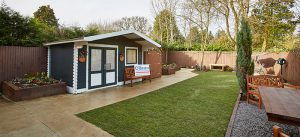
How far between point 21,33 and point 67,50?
131 inches

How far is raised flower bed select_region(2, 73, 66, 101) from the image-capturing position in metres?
5.32

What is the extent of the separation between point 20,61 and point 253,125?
798 centimetres

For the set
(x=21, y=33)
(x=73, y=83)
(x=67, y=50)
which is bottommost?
(x=73, y=83)

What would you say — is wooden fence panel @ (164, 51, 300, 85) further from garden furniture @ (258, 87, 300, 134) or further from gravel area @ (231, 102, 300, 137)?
garden furniture @ (258, 87, 300, 134)

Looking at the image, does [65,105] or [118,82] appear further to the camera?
[118,82]

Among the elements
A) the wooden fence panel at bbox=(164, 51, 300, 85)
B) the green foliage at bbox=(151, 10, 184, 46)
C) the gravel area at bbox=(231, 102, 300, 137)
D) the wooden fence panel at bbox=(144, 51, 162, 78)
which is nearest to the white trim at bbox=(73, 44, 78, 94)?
the wooden fence panel at bbox=(144, 51, 162, 78)

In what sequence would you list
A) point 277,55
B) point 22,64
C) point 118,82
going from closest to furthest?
point 22,64, point 118,82, point 277,55

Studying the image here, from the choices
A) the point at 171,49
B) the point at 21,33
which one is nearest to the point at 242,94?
the point at 21,33

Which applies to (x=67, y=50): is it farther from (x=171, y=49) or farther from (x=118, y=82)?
(x=171, y=49)

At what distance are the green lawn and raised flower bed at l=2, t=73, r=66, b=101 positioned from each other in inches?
100

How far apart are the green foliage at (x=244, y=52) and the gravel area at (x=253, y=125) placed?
1.31 m

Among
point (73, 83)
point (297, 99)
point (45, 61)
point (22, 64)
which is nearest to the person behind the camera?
point (297, 99)

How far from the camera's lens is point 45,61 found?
24.7ft

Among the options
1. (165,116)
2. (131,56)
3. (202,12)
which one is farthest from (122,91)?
(202,12)
